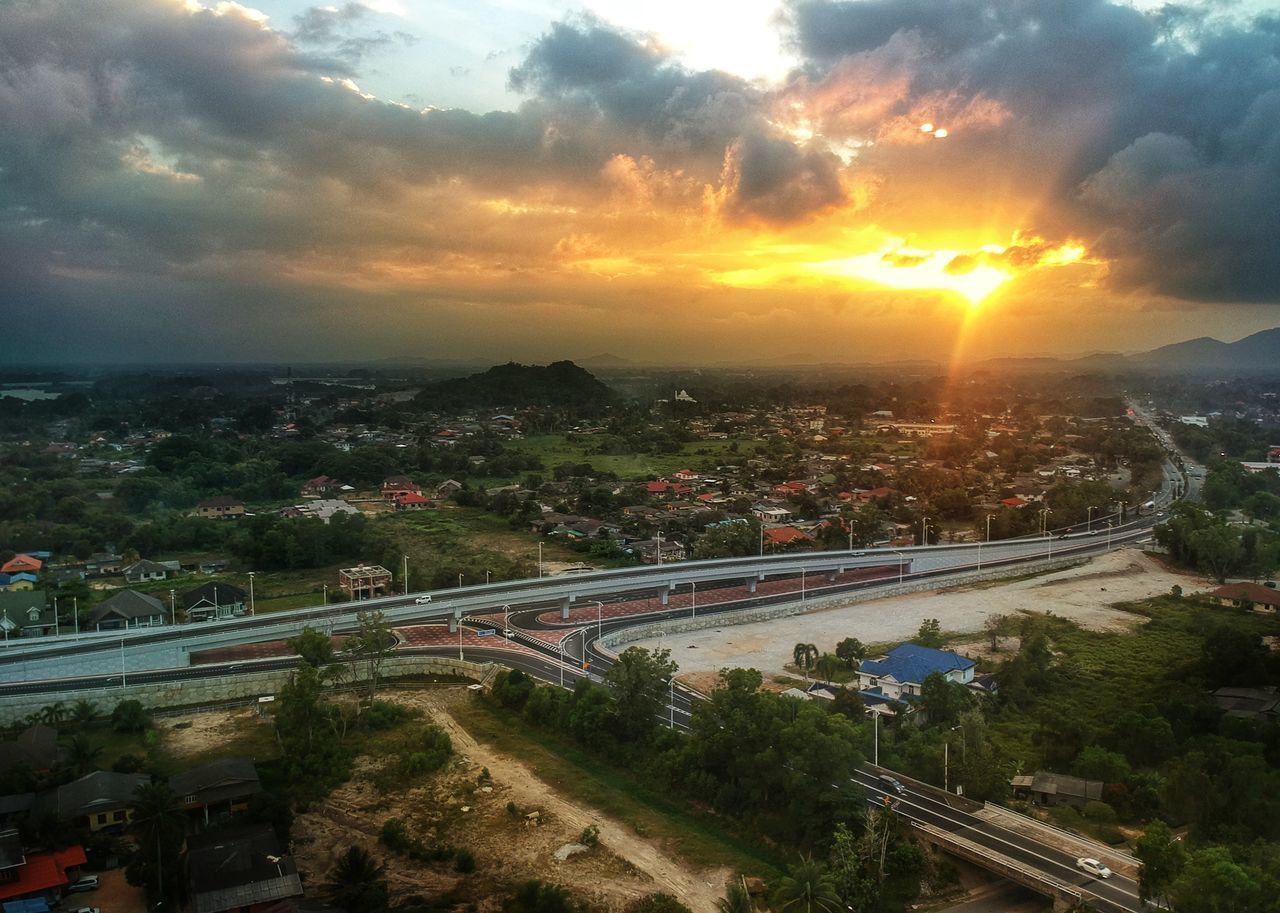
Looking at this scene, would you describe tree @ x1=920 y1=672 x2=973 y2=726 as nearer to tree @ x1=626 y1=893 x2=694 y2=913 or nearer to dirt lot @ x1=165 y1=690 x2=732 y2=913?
dirt lot @ x1=165 y1=690 x2=732 y2=913

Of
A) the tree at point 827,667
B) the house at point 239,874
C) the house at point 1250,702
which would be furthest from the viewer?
the tree at point 827,667

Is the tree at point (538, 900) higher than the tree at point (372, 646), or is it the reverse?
the tree at point (372, 646)

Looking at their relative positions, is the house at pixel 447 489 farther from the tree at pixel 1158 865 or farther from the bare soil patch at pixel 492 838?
the tree at pixel 1158 865

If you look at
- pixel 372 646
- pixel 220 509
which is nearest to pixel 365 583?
pixel 372 646

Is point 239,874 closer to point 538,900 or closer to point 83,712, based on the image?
point 538,900

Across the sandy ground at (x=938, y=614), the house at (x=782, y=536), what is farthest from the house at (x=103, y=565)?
the house at (x=782, y=536)

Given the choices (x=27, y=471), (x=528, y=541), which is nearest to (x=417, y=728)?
(x=528, y=541)
